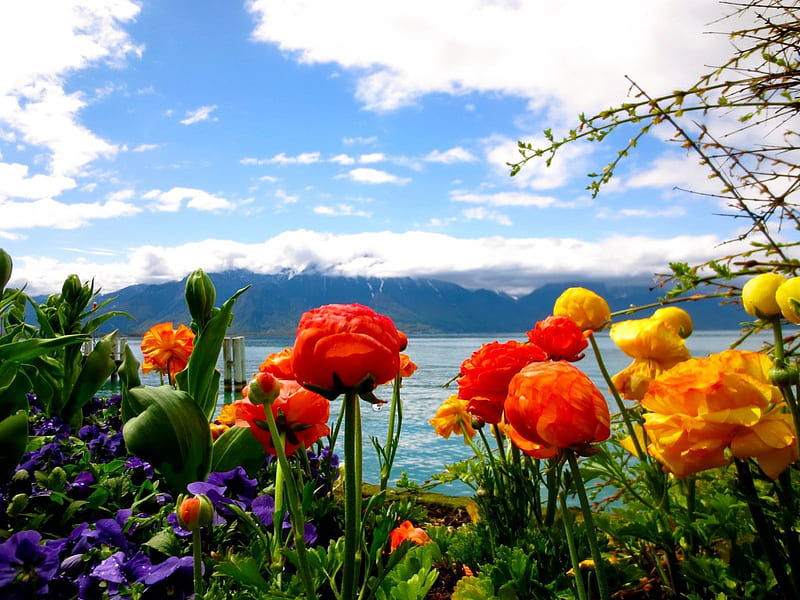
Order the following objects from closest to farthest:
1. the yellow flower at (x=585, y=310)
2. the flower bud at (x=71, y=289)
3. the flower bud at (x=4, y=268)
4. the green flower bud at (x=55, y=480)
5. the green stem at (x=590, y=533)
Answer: the green stem at (x=590, y=533) < the yellow flower at (x=585, y=310) < the green flower bud at (x=55, y=480) < the flower bud at (x=4, y=268) < the flower bud at (x=71, y=289)

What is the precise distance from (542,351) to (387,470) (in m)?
0.40

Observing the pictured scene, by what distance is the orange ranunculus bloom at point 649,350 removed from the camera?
1043 millimetres

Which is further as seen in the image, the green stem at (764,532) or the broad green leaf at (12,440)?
the broad green leaf at (12,440)

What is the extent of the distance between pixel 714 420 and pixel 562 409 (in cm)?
20

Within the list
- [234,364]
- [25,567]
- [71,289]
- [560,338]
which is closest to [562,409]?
[560,338]

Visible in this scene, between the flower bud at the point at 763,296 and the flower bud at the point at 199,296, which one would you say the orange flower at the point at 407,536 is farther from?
the flower bud at the point at 199,296

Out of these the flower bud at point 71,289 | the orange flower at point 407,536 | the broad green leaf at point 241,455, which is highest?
the flower bud at point 71,289

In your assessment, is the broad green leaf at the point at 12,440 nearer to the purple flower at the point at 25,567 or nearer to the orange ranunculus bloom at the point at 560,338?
the purple flower at the point at 25,567

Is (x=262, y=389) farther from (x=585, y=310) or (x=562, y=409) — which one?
(x=585, y=310)

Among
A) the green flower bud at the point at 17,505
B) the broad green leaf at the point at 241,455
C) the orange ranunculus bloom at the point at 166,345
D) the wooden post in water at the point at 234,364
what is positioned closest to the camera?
the green flower bud at the point at 17,505

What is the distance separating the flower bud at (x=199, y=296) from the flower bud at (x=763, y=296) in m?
1.48

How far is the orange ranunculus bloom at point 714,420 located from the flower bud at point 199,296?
4.75 feet

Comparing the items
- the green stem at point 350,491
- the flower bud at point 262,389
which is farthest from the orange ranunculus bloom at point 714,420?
the flower bud at point 262,389

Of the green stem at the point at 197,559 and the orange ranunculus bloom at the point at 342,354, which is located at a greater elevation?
the orange ranunculus bloom at the point at 342,354
